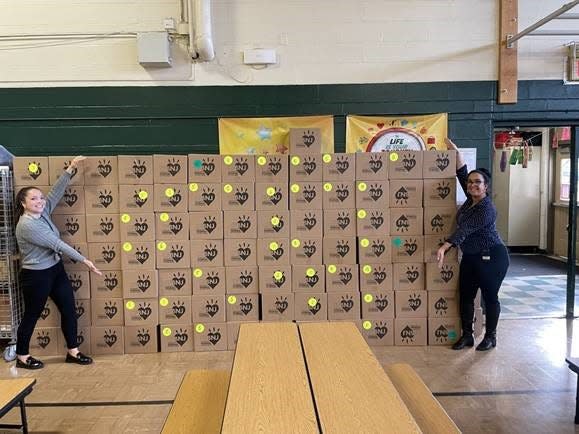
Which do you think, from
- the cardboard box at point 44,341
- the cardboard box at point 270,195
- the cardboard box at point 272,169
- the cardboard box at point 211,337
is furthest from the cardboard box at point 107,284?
the cardboard box at point 272,169

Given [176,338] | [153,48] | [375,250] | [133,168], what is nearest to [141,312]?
[176,338]

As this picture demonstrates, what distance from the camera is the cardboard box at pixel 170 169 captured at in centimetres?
402

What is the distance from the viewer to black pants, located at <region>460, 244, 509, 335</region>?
391 centimetres

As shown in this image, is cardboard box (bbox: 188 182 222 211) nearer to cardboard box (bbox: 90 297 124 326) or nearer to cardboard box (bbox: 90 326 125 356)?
cardboard box (bbox: 90 297 124 326)

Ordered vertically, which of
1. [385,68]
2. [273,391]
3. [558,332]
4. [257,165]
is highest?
[385,68]

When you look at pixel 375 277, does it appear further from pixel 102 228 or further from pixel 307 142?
pixel 102 228

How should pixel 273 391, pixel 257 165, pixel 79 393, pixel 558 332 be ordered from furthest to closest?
pixel 558 332 < pixel 257 165 < pixel 79 393 < pixel 273 391

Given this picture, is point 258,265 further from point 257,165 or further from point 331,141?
point 331,141

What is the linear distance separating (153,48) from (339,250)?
2.58 m

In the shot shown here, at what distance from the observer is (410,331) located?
13.7ft

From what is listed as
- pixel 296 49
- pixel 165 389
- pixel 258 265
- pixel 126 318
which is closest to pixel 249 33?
pixel 296 49

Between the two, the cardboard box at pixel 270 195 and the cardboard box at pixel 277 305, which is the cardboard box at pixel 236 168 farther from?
the cardboard box at pixel 277 305

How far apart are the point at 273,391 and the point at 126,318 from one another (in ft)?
9.02

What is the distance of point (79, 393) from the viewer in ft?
10.7
